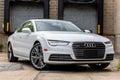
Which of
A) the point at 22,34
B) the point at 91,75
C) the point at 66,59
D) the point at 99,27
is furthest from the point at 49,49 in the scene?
the point at 99,27

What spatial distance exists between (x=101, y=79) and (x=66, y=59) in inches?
58.9

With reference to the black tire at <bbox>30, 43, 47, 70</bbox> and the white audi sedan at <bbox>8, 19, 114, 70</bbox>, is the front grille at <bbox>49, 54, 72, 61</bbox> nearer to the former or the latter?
the white audi sedan at <bbox>8, 19, 114, 70</bbox>

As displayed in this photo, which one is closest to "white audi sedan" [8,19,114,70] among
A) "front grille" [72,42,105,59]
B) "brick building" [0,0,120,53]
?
"front grille" [72,42,105,59]

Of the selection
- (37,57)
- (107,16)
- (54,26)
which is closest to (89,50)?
(37,57)

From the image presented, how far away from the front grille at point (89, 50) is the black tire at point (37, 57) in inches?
38.4

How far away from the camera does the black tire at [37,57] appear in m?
10.6

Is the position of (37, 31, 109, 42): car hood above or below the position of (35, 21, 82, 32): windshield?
below

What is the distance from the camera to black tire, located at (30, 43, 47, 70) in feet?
34.8

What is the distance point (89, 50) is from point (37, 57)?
149 centimetres

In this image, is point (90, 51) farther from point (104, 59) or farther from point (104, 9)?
point (104, 9)

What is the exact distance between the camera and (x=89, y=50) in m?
10.3

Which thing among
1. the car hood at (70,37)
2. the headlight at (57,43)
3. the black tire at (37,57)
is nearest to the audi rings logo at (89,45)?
the car hood at (70,37)

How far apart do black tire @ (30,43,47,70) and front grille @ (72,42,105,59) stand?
0.98m

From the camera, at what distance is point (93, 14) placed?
21.0m
